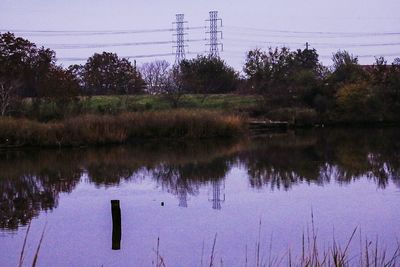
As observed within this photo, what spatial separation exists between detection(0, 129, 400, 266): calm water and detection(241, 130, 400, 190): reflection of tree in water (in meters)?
0.05

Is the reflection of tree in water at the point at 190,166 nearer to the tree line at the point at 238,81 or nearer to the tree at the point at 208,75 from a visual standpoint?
the tree line at the point at 238,81

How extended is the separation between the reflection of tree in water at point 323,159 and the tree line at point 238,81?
29.7 ft

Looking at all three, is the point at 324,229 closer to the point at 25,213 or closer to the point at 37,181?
the point at 25,213

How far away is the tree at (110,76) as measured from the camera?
2224 inches

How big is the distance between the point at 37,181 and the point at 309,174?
9001mm

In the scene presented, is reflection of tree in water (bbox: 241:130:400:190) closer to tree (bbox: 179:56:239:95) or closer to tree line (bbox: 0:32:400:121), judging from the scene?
tree line (bbox: 0:32:400:121)

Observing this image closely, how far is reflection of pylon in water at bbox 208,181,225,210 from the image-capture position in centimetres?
1635

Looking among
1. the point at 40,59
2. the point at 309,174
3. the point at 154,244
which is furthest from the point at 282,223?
the point at 40,59

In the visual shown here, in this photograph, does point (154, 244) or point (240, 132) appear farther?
point (240, 132)

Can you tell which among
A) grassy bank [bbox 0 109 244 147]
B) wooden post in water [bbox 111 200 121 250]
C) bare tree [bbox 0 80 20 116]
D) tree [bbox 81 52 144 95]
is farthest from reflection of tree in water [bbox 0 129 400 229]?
tree [bbox 81 52 144 95]

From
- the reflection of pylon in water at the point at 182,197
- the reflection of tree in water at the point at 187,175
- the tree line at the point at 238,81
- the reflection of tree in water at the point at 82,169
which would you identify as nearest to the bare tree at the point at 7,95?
the tree line at the point at 238,81

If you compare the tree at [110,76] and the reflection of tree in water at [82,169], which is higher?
the tree at [110,76]

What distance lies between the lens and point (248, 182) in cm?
2030

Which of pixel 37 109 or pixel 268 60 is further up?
pixel 268 60
